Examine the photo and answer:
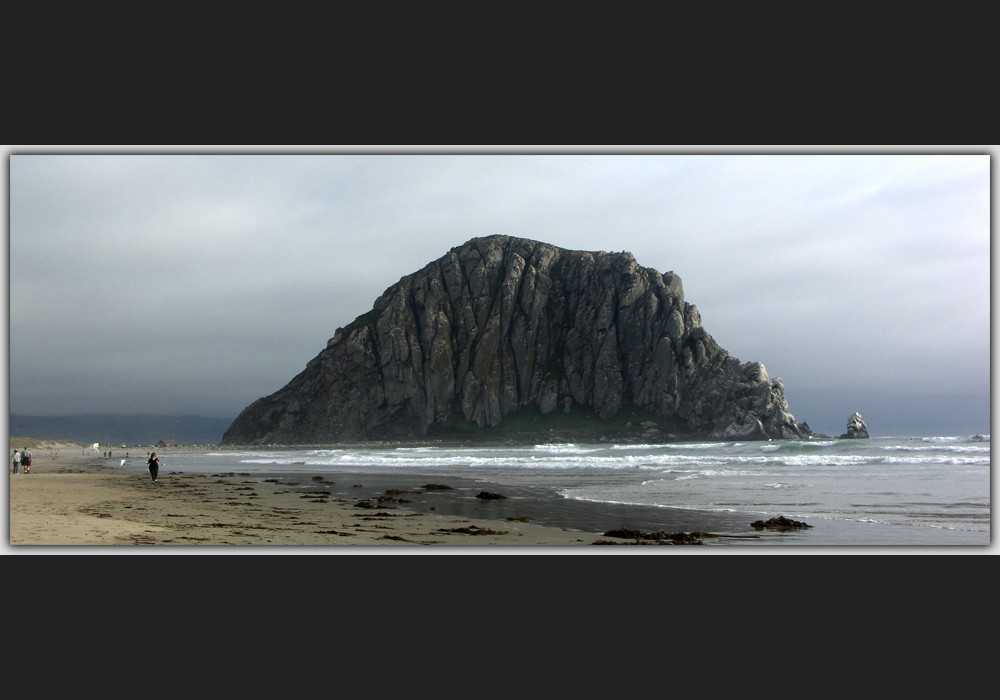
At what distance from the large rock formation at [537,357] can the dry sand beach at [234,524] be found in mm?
89299

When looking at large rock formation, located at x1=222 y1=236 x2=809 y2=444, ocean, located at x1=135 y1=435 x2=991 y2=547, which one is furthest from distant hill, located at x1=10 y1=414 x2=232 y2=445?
large rock formation, located at x1=222 y1=236 x2=809 y2=444

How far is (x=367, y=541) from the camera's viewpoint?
11266mm

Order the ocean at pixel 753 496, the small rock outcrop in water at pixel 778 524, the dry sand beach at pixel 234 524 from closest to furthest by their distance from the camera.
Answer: the dry sand beach at pixel 234 524 → the ocean at pixel 753 496 → the small rock outcrop in water at pixel 778 524

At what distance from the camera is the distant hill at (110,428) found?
1069 cm

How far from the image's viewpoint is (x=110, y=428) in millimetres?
13781

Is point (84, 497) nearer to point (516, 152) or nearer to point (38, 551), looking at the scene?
point (38, 551)

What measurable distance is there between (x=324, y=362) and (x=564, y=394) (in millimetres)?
47909

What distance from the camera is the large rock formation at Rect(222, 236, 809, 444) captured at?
108750 millimetres

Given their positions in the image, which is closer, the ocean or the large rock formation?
the ocean

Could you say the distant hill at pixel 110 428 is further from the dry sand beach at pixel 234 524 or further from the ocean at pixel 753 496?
the ocean at pixel 753 496

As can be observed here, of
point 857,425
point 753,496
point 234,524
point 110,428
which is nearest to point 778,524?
point 753,496

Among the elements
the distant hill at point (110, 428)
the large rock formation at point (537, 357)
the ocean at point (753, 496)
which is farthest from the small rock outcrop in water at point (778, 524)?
the large rock formation at point (537, 357)

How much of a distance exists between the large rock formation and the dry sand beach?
293ft

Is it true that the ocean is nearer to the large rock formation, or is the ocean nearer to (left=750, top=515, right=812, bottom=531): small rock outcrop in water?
(left=750, top=515, right=812, bottom=531): small rock outcrop in water
